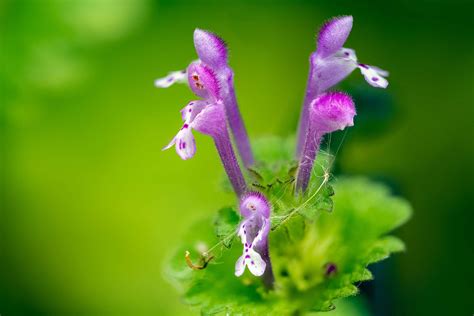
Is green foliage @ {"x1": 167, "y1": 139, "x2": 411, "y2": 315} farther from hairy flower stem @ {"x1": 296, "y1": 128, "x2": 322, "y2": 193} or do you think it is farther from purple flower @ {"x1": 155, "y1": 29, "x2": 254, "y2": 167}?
purple flower @ {"x1": 155, "y1": 29, "x2": 254, "y2": 167}

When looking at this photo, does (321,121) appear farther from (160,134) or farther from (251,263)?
(160,134)

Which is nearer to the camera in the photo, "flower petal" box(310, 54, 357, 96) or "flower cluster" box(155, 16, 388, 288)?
"flower cluster" box(155, 16, 388, 288)

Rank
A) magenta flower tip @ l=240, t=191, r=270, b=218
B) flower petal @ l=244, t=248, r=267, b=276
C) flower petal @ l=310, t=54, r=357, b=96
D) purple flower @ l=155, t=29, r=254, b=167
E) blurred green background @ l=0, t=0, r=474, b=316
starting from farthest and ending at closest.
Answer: blurred green background @ l=0, t=0, r=474, b=316 < flower petal @ l=310, t=54, r=357, b=96 < purple flower @ l=155, t=29, r=254, b=167 < magenta flower tip @ l=240, t=191, r=270, b=218 < flower petal @ l=244, t=248, r=267, b=276

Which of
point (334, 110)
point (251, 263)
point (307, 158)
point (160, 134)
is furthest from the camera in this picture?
point (160, 134)

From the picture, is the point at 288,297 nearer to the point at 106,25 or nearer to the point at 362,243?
the point at 362,243

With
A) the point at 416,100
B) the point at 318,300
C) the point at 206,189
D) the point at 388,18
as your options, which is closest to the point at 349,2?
the point at 388,18

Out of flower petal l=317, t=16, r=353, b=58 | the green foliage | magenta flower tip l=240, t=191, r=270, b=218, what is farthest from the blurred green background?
magenta flower tip l=240, t=191, r=270, b=218

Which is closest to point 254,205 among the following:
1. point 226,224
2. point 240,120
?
point 226,224
